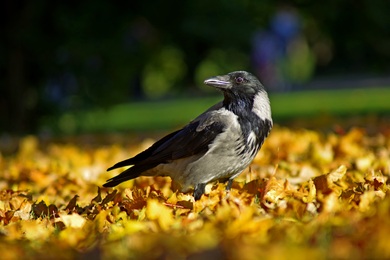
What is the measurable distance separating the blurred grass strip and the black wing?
7.13 metres

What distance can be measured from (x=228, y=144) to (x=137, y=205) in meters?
0.71

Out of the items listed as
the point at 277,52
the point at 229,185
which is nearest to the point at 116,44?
the point at 229,185

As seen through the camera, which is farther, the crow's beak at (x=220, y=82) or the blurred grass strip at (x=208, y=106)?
the blurred grass strip at (x=208, y=106)

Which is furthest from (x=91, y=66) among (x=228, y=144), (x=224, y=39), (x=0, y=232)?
(x=0, y=232)

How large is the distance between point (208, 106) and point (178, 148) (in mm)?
15151

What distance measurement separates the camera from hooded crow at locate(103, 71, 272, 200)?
4.29 metres

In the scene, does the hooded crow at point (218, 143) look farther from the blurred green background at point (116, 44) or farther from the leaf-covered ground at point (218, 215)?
the blurred green background at point (116, 44)

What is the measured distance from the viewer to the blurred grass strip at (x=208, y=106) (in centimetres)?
1361

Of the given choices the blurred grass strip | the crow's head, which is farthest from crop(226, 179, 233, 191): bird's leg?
the blurred grass strip

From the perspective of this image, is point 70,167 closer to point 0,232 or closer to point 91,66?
point 0,232

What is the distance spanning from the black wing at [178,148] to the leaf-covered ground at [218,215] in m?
0.20

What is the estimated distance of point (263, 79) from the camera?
21.6m

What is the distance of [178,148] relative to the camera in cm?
443

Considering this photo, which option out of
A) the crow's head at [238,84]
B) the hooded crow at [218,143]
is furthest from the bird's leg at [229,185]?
the crow's head at [238,84]
